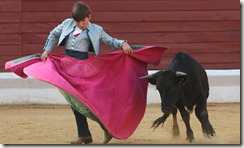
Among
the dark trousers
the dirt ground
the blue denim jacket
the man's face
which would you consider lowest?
the dirt ground

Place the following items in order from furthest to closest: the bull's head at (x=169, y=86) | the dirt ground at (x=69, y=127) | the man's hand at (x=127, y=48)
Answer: the dirt ground at (x=69, y=127) < the man's hand at (x=127, y=48) < the bull's head at (x=169, y=86)

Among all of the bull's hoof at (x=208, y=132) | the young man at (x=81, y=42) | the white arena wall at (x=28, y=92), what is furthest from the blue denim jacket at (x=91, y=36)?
the white arena wall at (x=28, y=92)

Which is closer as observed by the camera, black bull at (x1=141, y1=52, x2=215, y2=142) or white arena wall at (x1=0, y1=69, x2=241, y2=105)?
black bull at (x1=141, y1=52, x2=215, y2=142)

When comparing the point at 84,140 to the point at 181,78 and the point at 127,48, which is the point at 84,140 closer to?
the point at 127,48

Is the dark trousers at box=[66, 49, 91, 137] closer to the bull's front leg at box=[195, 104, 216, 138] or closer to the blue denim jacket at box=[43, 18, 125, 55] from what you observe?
the blue denim jacket at box=[43, 18, 125, 55]

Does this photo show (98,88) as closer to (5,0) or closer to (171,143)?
(171,143)

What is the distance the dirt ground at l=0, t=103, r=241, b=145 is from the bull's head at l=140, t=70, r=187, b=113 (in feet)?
2.26

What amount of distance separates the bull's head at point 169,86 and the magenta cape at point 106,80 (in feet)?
1.26

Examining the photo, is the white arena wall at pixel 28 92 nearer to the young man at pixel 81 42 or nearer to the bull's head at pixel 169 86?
the young man at pixel 81 42

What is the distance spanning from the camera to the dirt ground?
262 inches

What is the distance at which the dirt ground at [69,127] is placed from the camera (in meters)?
6.66

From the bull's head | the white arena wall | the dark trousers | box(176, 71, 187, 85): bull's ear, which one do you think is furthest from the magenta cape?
the white arena wall

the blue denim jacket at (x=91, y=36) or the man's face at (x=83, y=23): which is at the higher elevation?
the man's face at (x=83, y=23)

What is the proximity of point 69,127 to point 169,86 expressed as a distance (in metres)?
2.27
